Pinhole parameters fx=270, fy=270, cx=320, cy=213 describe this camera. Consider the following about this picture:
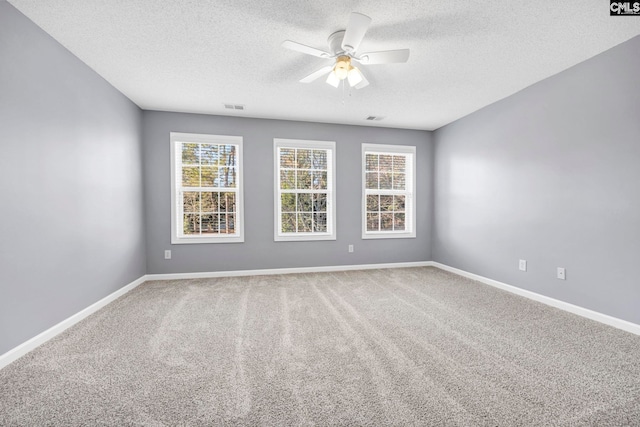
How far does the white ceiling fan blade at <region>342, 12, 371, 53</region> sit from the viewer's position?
1778mm

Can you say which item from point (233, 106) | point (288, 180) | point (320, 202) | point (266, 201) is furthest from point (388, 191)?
point (233, 106)

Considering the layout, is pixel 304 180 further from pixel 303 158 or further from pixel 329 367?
pixel 329 367

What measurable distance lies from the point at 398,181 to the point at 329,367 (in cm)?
384

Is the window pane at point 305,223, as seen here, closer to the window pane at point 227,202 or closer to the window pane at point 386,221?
the window pane at point 227,202

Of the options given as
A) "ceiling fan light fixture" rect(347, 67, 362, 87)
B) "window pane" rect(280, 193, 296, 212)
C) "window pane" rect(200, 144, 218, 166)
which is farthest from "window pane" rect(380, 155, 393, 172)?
"window pane" rect(200, 144, 218, 166)

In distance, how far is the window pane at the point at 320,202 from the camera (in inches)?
183

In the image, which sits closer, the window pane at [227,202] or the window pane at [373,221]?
the window pane at [227,202]

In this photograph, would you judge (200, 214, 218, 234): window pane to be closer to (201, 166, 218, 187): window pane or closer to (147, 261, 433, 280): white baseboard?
(201, 166, 218, 187): window pane

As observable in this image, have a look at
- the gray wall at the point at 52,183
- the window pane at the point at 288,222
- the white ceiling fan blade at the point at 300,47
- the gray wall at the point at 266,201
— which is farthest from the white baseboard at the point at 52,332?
the white ceiling fan blade at the point at 300,47

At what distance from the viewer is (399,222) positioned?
502cm

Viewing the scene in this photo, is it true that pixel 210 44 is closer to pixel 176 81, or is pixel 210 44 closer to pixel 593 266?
pixel 176 81

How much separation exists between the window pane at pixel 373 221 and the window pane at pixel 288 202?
136 centimetres

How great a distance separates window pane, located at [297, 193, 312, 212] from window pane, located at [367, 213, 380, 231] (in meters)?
1.09

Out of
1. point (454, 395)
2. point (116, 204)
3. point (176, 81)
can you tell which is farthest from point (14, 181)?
point (454, 395)
